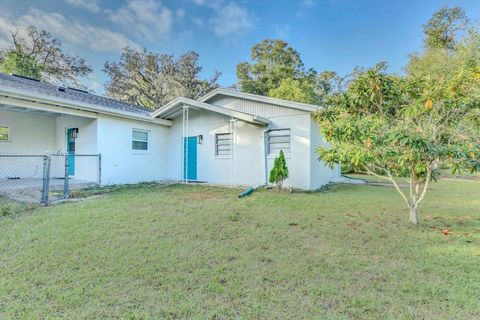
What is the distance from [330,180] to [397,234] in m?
8.42

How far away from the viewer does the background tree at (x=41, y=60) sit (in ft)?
71.4

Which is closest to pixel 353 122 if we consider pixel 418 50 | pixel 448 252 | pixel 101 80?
pixel 448 252

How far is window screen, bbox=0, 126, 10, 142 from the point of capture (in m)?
10.0

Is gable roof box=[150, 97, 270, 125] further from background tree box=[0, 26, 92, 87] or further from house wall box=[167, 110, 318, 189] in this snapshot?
background tree box=[0, 26, 92, 87]

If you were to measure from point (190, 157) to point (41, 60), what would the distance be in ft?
71.5

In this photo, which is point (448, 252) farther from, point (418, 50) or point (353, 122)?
point (418, 50)

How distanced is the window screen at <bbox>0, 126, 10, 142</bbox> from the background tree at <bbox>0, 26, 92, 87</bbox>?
15.7m

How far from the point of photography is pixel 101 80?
27500mm

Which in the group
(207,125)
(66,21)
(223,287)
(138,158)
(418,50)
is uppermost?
(418,50)

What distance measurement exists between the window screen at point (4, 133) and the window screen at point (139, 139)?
15.4 ft

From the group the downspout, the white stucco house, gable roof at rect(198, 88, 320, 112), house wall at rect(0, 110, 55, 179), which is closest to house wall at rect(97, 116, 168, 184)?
the white stucco house

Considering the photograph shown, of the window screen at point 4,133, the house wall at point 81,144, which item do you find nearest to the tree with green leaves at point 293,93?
the house wall at point 81,144

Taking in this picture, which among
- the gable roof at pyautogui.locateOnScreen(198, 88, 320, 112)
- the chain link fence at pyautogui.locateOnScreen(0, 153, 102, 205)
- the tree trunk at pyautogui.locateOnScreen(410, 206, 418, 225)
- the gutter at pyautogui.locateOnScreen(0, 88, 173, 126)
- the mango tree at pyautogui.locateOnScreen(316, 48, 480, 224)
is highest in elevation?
the gable roof at pyautogui.locateOnScreen(198, 88, 320, 112)

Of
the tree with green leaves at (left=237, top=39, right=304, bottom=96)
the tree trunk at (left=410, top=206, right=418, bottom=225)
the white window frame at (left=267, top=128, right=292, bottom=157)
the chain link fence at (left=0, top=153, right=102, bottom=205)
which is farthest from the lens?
the tree with green leaves at (left=237, top=39, right=304, bottom=96)
